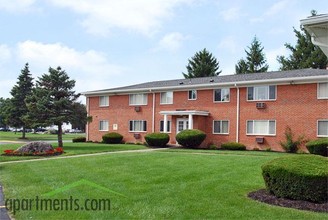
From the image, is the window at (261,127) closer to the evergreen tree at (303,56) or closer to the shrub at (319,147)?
the shrub at (319,147)

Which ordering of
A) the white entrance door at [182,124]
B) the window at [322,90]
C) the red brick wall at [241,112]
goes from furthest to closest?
the white entrance door at [182,124] < the red brick wall at [241,112] < the window at [322,90]

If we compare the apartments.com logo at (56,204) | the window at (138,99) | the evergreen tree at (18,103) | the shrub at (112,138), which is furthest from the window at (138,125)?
the apartments.com logo at (56,204)

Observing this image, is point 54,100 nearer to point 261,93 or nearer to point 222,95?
point 222,95

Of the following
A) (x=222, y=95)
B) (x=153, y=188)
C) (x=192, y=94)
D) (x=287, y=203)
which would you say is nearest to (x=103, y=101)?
(x=192, y=94)

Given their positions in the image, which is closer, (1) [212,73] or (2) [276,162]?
(2) [276,162]

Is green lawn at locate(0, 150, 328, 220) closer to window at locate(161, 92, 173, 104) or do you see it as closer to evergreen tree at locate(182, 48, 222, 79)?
window at locate(161, 92, 173, 104)

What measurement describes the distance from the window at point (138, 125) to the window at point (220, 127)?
23.2 feet

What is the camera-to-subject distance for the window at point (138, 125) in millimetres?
33506

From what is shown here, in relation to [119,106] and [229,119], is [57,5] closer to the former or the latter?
[229,119]

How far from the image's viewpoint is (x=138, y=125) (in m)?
34.0

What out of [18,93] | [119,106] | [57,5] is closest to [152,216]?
[57,5]

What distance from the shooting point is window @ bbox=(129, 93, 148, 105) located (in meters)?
33.7

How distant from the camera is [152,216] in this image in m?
6.63

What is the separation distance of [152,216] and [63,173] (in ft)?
20.8
